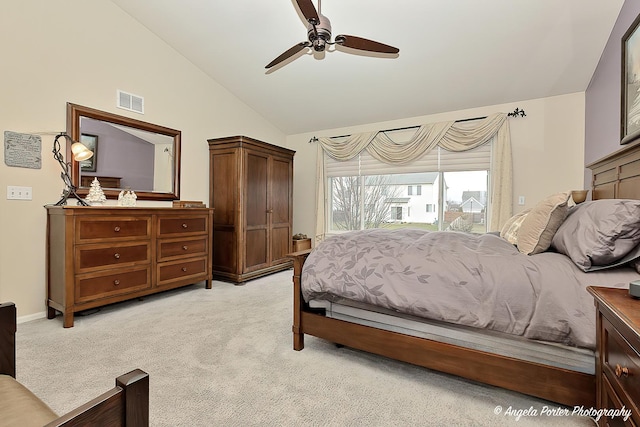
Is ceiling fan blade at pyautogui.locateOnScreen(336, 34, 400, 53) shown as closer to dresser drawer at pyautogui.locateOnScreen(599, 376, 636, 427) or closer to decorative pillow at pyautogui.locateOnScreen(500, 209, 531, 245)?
decorative pillow at pyautogui.locateOnScreen(500, 209, 531, 245)

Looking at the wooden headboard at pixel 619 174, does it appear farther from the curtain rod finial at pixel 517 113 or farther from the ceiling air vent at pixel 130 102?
the ceiling air vent at pixel 130 102

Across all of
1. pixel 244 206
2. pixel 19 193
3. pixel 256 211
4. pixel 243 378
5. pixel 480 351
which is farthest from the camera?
pixel 256 211

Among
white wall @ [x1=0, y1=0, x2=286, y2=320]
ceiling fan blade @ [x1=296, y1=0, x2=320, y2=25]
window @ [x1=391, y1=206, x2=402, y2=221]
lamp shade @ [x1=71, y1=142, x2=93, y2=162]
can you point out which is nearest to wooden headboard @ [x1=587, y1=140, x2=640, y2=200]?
ceiling fan blade @ [x1=296, y1=0, x2=320, y2=25]

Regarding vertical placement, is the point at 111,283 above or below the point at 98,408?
below

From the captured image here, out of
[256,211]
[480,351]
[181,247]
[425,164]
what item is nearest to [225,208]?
[256,211]

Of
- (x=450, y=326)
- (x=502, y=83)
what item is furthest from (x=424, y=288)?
(x=502, y=83)

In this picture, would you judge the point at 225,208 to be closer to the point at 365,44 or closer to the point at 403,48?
the point at 365,44

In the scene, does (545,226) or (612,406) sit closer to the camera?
(612,406)

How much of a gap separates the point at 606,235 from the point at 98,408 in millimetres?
1948

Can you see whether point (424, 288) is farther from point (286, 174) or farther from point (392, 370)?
point (286, 174)

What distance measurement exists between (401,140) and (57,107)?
4.20 metres

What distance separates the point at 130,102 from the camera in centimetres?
348

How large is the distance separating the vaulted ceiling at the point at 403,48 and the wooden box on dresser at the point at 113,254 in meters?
2.11

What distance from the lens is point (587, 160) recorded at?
353 centimetres
